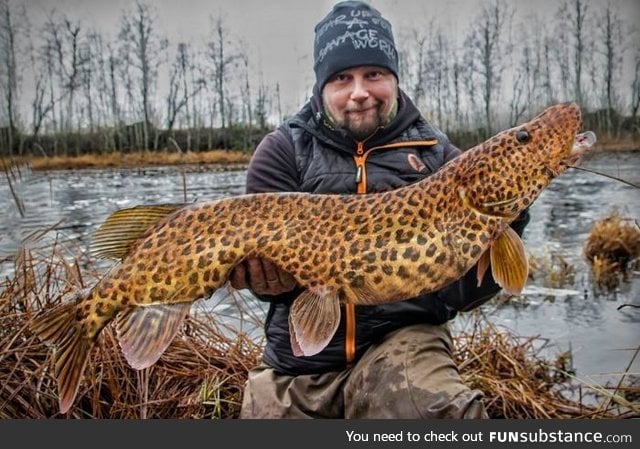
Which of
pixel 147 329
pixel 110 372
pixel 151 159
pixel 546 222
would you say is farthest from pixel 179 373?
pixel 546 222

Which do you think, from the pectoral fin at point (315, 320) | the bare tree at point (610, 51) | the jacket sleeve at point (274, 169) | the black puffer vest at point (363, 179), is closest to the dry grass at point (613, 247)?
the bare tree at point (610, 51)

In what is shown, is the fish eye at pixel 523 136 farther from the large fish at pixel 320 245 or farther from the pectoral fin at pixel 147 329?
the pectoral fin at pixel 147 329

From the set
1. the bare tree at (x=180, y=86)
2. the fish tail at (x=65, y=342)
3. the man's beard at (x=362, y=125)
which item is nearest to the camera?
the fish tail at (x=65, y=342)

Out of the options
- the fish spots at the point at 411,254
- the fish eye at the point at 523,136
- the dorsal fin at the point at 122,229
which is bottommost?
the fish spots at the point at 411,254

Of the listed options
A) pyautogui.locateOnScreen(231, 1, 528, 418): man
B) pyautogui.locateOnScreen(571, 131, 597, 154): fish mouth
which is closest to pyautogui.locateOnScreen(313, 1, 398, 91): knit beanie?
pyautogui.locateOnScreen(231, 1, 528, 418): man

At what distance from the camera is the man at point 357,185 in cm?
206

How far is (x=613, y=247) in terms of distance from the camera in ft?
14.5

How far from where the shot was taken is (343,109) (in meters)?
2.24

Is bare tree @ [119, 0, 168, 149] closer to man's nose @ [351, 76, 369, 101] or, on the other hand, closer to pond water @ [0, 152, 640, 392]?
pond water @ [0, 152, 640, 392]

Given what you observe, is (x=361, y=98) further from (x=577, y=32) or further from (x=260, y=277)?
(x=577, y=32)

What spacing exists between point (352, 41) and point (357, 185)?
1.67 feet

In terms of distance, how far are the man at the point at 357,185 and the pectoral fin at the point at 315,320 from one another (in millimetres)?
194

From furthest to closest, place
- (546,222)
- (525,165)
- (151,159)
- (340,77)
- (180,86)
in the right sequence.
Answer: (546,222) < (180,86) < (151,159) < (340,77) < (525,165)

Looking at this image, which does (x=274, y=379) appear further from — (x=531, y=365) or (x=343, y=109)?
(x=531, y=365)
